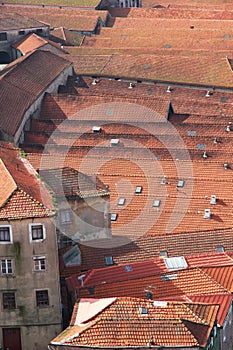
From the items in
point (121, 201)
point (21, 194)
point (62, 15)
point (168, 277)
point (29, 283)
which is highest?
point (21, 194)

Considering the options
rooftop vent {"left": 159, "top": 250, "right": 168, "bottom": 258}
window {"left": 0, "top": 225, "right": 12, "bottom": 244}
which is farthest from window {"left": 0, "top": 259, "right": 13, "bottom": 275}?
rooftop vent {"left": 159, "top": 250, "right": 168, "bottom": 258}

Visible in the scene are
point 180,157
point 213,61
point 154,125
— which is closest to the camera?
point 180,157

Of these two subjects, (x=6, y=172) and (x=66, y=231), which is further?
(x=66, y=231)

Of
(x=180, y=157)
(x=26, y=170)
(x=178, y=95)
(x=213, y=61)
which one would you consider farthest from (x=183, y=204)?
(x=213, y=61)

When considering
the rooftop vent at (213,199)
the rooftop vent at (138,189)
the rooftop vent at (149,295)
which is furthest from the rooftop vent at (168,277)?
the rooftop vent at (138,189)

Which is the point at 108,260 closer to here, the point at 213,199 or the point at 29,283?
the point at 29,283

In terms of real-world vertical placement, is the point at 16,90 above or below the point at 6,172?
below

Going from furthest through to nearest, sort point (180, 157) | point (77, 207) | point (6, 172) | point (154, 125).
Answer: point (154, 125)
point (180, 157)
point (77, 207)
point (6, 172)

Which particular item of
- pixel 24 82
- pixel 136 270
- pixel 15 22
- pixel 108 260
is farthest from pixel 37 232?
pixel 15 22

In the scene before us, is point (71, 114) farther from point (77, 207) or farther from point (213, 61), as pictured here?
point (77, 207)
